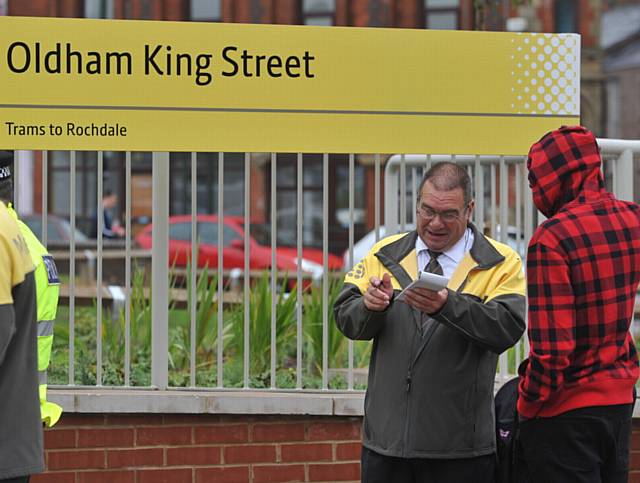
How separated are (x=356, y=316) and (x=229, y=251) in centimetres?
877

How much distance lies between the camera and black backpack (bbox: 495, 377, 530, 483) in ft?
13.7

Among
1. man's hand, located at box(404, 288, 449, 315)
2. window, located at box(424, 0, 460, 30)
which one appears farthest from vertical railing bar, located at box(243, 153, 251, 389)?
window, located at box(424, 0, 460, 30)

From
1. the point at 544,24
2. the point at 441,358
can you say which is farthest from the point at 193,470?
the point at 544,24

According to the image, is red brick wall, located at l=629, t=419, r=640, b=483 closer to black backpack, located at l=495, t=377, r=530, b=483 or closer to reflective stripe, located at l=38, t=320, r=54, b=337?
black backpack, located at l=495, t=377, r=530, b=483

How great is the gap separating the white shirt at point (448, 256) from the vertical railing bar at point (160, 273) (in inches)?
78.6

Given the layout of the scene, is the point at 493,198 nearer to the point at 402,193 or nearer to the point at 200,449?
the point at 402,193

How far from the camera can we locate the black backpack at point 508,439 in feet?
13.7

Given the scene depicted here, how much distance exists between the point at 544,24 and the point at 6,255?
105 ft

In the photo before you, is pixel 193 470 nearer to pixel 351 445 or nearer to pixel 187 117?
pixel 351 445

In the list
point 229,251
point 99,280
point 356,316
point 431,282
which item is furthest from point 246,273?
point 229,251

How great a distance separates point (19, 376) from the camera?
364 cm

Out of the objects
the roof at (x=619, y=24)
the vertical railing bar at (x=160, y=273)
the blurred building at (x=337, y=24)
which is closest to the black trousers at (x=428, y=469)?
the vertical railing bar at (x=160, y=273)

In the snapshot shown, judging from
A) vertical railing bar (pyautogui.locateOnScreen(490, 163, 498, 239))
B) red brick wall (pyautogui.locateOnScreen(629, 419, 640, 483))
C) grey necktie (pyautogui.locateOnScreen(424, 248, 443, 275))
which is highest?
vertical railing bar (pyautogui.locateOnScreen(490, 163, 498, 239))

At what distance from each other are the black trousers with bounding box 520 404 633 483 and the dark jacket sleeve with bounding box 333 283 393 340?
625 millimetres
